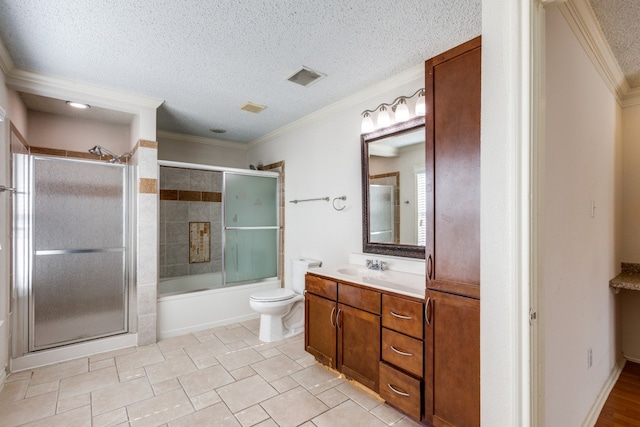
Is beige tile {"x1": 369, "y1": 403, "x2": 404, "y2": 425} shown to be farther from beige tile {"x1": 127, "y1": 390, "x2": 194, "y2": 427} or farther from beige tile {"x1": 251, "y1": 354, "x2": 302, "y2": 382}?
beige tile {"x1": 127, "y1": 390, "x2": 194, "y2": 427}

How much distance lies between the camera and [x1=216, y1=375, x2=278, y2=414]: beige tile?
209cm

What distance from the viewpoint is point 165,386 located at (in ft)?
7.57

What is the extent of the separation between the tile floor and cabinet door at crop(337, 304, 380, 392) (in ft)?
0.50

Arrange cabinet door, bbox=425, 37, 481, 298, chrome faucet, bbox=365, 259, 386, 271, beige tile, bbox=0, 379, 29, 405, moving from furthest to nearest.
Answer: chrome faucet, bbox=365, 259, 386, 271
beige tile, bbox=0, 379, 29, 405
cabinet door, bbox=425, 37, 481, 298

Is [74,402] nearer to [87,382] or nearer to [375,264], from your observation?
[87,382]

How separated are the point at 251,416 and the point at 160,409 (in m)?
0.62

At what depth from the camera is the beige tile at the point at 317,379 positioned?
7.47ft

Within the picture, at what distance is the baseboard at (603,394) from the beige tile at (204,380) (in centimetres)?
233

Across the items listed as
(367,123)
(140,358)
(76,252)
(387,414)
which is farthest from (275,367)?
(367,123)

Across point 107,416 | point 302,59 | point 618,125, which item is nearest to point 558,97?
point 302,59

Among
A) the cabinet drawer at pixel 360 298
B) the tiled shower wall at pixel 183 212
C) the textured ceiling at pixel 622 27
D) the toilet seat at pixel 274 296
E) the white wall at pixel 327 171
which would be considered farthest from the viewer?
the tiled shower wall at pixel 183 212

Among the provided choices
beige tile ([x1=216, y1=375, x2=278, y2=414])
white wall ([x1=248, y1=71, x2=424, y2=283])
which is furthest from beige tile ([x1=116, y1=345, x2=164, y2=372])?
white wall ([x1=248, y1=71, x2=424, y2=283])

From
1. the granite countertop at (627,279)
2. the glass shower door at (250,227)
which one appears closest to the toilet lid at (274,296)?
the glass shower door at (250,227)

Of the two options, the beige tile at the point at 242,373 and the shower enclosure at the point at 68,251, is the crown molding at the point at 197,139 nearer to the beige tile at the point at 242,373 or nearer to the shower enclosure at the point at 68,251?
the shower enclosure at the point at 68,251
